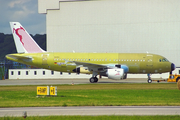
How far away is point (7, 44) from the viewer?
191750 mm

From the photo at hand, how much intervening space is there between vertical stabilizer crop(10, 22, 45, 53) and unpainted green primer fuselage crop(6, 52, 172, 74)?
181 cm

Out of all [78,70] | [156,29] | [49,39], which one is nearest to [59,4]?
[49,39]

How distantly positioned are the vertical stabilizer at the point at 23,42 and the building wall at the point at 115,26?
2330 centimetres

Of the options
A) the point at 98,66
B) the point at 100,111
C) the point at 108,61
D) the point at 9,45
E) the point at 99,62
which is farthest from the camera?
the point at 9,45

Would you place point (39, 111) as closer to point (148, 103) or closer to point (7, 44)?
point (148, 103)

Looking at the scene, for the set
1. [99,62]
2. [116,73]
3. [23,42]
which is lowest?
[116,73]

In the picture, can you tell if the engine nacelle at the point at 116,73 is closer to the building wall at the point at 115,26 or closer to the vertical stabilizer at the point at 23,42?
the vertical stabilizer at the point at 23,42

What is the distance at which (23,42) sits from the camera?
47625 mm

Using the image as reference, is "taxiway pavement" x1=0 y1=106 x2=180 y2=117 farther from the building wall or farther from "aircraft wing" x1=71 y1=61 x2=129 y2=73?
the building wall

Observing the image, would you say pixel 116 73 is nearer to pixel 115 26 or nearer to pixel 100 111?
pixel 100 111

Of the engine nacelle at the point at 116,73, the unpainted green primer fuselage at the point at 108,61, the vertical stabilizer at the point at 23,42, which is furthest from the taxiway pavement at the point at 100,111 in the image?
the vertical stabilizer at the point at 23,42

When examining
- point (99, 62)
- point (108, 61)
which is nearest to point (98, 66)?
point (99, 62)

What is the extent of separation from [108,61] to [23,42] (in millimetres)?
13903

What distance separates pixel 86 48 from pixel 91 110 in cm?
5372
